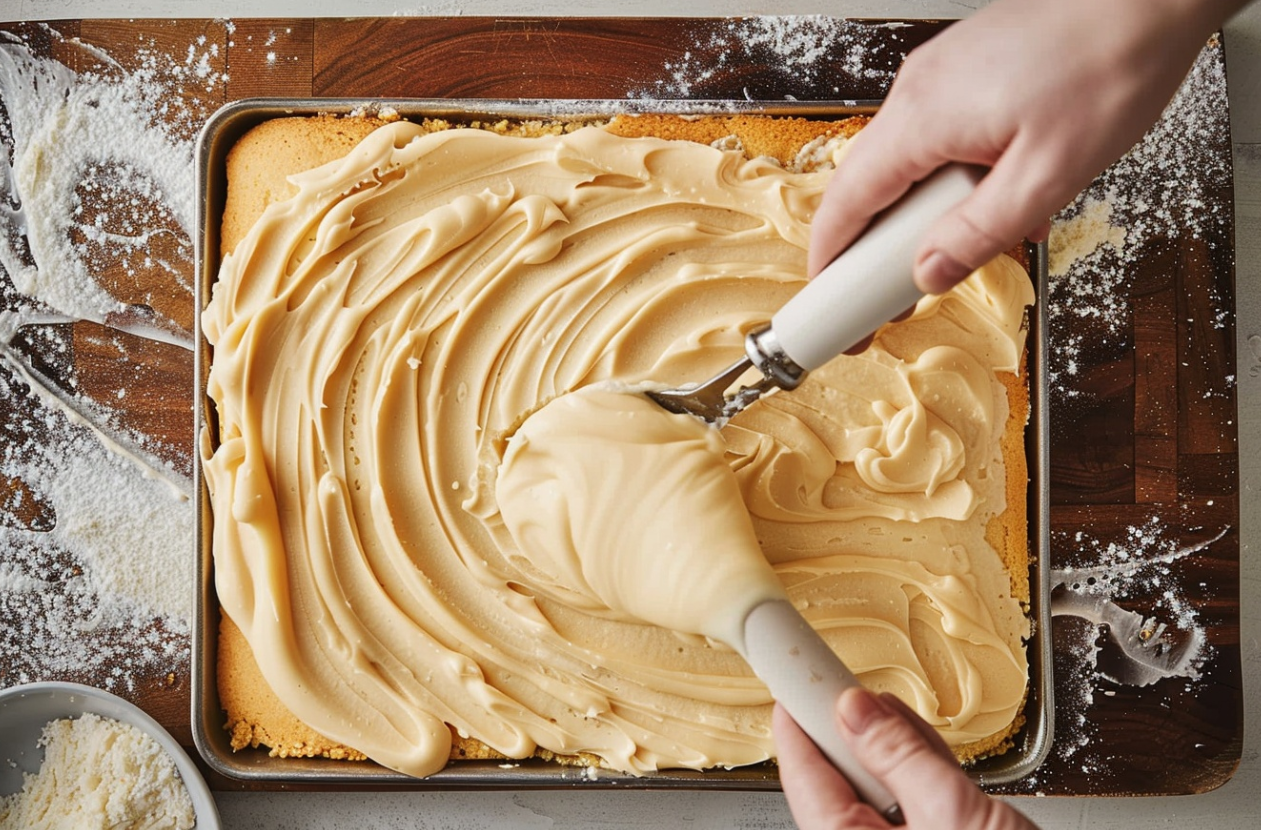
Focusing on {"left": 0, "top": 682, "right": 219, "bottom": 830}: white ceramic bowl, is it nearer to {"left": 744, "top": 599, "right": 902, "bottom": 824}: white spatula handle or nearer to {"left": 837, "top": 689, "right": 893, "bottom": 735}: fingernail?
{"left": 744, "top": 599, "right": 902, "bottom": 824}: white spatula handle

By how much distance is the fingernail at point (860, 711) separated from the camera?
4.25 feet

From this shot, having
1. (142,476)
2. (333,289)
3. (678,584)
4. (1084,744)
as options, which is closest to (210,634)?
(142,476)

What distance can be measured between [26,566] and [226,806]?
0.70 m

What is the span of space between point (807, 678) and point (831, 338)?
0.54m

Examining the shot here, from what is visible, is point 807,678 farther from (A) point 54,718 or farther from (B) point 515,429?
(A) point 54,718

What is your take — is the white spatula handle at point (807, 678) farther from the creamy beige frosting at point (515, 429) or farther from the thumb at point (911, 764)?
the creamy beige frosting at point (515, 429)

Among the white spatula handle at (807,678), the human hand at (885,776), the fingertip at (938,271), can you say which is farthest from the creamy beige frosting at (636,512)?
the fingertip at (938,271)

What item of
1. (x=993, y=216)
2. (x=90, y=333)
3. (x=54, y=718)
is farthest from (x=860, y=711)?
(x=90, y=333)

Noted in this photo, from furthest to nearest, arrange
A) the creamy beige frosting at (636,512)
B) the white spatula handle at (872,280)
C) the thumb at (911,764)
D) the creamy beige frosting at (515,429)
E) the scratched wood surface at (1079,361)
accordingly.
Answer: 1. the scratched wood surface at (1079,361)
2. the creamy beige frosting at (515,429)
3. the creamy beige frosting at (636,512)
4. the white spatula handle at (872,280)
5. the thumb at (911,764)

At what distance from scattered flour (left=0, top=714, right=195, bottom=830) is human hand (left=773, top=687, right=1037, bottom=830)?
1.33 meters

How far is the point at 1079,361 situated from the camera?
199 cm

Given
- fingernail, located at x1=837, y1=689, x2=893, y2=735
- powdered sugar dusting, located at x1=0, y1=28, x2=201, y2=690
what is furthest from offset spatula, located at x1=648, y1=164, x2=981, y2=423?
powdered sugar dusting, located at x1=0, y1=28, x2=201, y2=690

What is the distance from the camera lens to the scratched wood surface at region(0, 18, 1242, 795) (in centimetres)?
198

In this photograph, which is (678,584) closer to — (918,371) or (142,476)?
(918,371)
